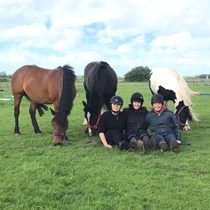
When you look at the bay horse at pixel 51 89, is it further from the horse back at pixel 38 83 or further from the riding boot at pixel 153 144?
the riding boot at pixel 153 144

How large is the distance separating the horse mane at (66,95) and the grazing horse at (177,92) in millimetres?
2814

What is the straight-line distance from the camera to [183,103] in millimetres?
8562

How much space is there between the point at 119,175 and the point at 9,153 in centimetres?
261

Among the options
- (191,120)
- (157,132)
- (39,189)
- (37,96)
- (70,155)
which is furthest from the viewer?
(191,120)

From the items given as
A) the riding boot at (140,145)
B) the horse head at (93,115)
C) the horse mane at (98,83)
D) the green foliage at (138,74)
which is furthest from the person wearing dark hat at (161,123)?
the green foliage at (138,74)

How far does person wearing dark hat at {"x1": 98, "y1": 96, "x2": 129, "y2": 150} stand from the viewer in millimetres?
6843

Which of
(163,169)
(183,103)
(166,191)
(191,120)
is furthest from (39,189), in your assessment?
(191,120)

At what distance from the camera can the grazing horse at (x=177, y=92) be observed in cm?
850

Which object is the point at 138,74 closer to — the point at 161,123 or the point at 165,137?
the point at 161,123

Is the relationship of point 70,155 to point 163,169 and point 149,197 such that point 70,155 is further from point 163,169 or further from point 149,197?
point 149,197

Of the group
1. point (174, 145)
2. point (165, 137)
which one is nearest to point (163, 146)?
point (174, 145)

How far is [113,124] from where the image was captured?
23.0 ft

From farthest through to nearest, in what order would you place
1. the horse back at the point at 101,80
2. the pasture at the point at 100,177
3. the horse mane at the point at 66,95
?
the horse back at the point at 101,80 < the horse mane at the point at 66,95 < the pasture at the point at 100,177

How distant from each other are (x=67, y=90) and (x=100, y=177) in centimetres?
292
